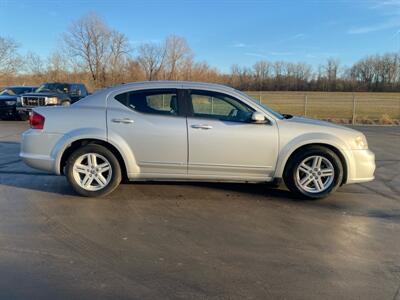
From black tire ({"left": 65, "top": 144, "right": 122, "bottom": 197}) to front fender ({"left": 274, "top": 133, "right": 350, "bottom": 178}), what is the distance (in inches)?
92.4

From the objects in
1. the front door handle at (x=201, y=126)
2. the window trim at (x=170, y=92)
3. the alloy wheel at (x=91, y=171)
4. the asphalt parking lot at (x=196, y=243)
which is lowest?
the asphalt parking lot at (x=196, y=243)

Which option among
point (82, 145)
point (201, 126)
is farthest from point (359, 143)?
point (82, 145)

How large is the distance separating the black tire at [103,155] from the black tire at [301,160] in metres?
2.46

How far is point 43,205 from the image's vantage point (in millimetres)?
5109

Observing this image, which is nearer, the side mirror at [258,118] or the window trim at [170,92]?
the side mirror at [258,118]

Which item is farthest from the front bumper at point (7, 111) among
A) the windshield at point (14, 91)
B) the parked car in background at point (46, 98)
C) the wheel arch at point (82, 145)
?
the wheel arch at point (82, 145)

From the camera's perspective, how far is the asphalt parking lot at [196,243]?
10.1 ft

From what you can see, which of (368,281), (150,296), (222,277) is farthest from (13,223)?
(368,281)

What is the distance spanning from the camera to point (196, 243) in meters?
3.95

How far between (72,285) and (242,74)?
94.4 m

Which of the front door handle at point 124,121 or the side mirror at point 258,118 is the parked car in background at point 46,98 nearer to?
the front door handle at point 124,121

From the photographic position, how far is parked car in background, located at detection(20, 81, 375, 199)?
539cm

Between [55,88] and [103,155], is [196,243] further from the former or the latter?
[55,88]

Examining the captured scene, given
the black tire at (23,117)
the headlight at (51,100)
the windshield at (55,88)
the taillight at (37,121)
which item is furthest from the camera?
the windshield at (55,88)
